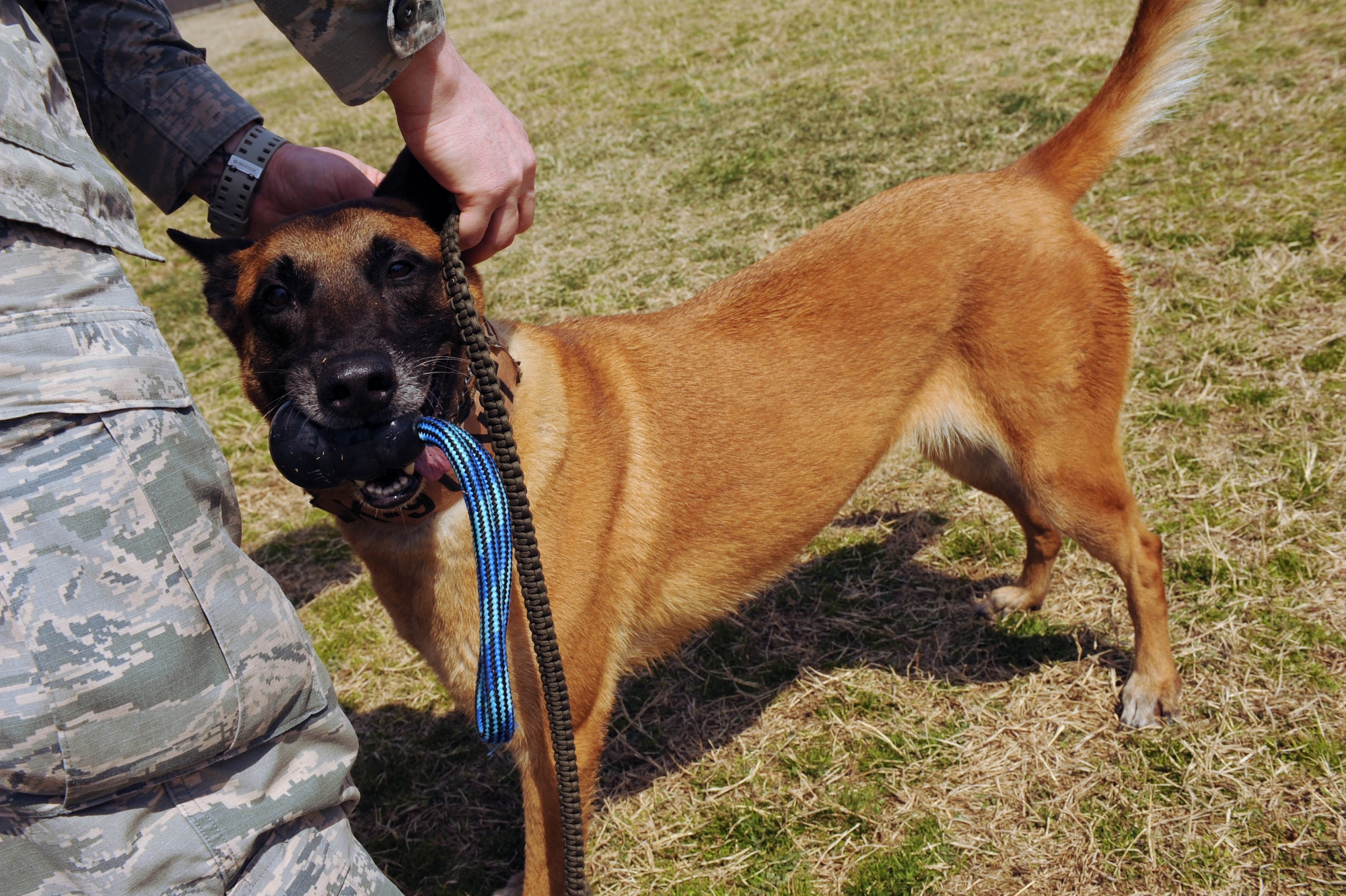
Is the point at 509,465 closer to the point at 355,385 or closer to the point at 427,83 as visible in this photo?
the point at 355,385

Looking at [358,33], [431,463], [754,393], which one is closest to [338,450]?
[431,463]

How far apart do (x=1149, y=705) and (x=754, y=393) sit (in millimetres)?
1787

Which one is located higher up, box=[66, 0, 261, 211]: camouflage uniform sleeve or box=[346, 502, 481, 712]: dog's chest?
box=[66, 0, 261, 211]: camouflage uniform sleeve

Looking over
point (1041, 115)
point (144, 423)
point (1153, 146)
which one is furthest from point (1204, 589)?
point (1041, 115)

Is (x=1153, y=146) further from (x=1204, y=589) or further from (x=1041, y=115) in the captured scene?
(x=1204, y=589)

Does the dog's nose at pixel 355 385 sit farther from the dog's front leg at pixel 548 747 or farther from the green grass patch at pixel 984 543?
the green grass patch at pixel 984 543

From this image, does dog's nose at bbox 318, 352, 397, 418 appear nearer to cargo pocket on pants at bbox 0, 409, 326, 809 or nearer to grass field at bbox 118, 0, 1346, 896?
cargo pocket on pants at bbox 0, 409, 326, 809

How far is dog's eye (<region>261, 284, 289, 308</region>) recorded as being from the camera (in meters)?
2.21

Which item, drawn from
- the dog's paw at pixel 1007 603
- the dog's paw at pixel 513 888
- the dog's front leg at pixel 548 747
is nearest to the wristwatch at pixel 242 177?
the dog's front leg at pixel 548 747

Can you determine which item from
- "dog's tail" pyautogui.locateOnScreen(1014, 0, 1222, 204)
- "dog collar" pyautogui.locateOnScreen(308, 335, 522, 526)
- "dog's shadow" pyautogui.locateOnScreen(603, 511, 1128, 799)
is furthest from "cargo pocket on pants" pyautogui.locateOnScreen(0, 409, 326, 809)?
"dog's tail" pyautogui.locateOnScreen(1014, 0, 1222, 204)

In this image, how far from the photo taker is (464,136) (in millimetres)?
1753

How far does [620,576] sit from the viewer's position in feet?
8.58

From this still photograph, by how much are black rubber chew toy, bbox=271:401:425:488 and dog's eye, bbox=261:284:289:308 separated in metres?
0.46

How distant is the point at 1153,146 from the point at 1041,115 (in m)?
1.13
